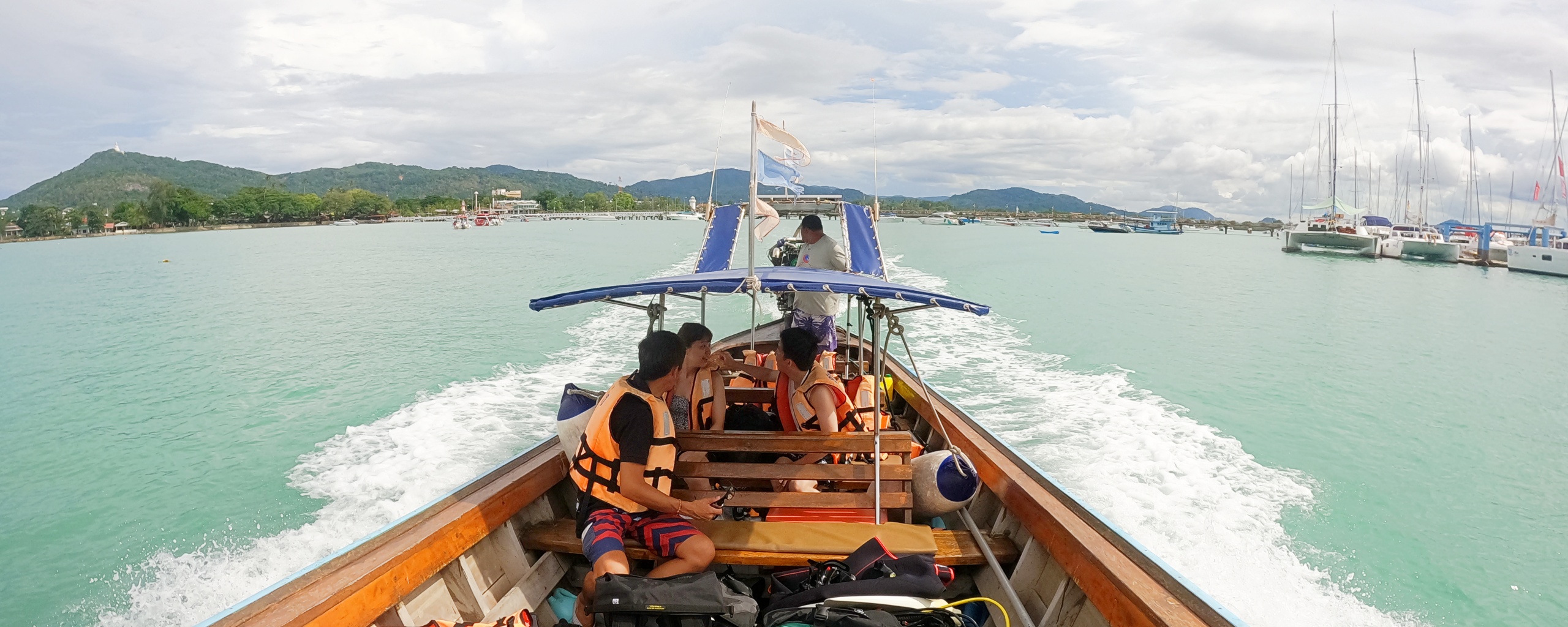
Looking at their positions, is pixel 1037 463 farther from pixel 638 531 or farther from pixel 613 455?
pixel 613 455

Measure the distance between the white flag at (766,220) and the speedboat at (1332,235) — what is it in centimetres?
5922

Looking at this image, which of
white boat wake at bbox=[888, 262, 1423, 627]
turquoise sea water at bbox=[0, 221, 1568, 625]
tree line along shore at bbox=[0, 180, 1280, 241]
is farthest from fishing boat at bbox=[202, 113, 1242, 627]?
tree line along shore at bbox=[0, 180, 1280, 241]

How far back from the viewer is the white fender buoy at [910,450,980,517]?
167 inches

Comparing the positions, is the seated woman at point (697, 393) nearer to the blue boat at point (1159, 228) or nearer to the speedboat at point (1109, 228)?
the speedboat at point (1109, 228)

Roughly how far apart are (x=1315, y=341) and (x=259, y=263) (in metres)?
49.0

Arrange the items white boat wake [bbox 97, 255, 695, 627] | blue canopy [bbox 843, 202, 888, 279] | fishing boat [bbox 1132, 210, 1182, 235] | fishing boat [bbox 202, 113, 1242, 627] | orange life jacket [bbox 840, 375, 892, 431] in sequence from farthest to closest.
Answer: fishing boat [bbox 1132, 210, 1182, 235] → blue canopy [bbox 843, 202, 888, 279] → white boat wake [bbox 97, 255, 695, 627] → orange life jacket [bbox 840, 375, 892, 431] → fishing boat [bbox 202, 113, 1242, 627]

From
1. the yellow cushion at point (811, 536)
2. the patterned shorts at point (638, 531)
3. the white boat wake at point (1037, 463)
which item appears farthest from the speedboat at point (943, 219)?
the patterned shorts at point (638, 531)

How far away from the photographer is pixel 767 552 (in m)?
3.63

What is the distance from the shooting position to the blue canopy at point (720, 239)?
9.16m

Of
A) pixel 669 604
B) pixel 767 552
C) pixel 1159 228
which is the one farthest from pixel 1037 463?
pixel 1159 228

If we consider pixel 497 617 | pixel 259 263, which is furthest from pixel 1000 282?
pixel 259 263

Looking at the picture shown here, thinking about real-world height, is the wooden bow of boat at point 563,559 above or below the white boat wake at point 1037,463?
above

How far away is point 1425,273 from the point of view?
4088cm

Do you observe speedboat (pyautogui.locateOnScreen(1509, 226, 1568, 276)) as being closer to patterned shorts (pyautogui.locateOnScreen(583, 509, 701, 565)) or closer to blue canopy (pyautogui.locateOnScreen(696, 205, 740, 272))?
blue canopy (pyautogui.locateOnScreen(696, 205, 740, 272))
